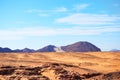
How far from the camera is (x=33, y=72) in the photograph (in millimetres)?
18656

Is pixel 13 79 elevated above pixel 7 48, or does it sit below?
below

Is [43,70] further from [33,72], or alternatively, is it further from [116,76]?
[116,76]

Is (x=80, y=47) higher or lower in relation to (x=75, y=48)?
higher

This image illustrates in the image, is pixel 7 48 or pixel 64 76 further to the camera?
pixel 7 48

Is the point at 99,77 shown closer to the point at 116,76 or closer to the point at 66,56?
the point at 116,76

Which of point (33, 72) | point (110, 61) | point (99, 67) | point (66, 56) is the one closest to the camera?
point (33, 72)

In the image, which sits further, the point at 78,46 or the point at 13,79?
the point at 78,46

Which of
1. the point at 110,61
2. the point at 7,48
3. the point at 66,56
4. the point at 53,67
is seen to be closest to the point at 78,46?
the point at 7,48

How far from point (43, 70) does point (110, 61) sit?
8147 mm

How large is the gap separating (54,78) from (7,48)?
107ft

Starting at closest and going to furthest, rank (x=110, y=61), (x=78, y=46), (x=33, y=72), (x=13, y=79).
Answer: (x=13, y=79), (x=33, y=72), (x=110, y=61), (x=78, y=46)

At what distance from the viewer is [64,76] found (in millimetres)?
17562

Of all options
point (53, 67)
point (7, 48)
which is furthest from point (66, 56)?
point (7, 48)

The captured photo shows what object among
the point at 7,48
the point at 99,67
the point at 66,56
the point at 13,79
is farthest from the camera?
the point at 7,48
